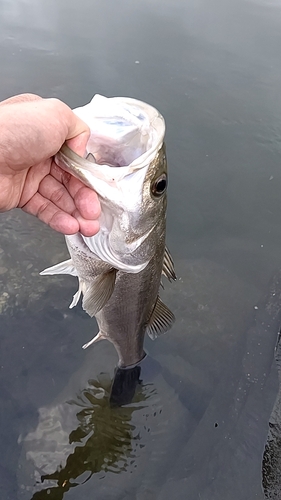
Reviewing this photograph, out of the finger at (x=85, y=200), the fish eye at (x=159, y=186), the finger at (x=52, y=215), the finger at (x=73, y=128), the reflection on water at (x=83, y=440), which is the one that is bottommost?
the reflection on water at (x=83, y=440)

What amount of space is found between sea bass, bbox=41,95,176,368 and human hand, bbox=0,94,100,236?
8 cm

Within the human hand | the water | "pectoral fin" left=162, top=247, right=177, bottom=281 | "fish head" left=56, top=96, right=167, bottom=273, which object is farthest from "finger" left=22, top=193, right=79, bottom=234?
the water

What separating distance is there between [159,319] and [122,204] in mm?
1026

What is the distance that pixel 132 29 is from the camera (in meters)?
5.50

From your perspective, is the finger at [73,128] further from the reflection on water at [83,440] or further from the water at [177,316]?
the reflection on water at [83,440]

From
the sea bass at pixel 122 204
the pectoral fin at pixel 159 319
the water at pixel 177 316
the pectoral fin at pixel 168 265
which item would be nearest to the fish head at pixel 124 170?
the sea bass at pixel 122 204

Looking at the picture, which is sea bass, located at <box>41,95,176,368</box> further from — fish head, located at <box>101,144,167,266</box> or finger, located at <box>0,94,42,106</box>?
finger, located at <box>0,94,42,106</box>

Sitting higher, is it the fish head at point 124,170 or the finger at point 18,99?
the finger at point 18,99

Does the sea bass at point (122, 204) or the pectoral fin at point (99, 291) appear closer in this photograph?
the sea bass at point (122, 204)

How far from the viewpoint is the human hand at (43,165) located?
143cm

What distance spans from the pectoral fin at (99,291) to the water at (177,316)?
944mm

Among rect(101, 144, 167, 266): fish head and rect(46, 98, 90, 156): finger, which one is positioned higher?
rect(46, 98, 90, 156): finger

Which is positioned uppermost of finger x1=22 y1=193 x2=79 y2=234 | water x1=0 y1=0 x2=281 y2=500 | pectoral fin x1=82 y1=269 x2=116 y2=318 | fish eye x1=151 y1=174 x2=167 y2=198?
fish eye x1=151 y1=174 x2=167 y2=198

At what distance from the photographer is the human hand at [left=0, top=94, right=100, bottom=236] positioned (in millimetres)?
1430
